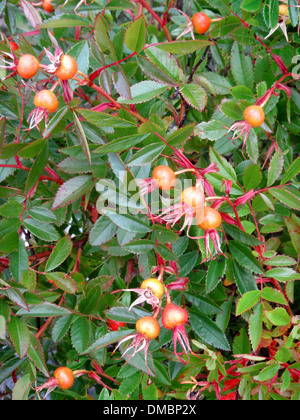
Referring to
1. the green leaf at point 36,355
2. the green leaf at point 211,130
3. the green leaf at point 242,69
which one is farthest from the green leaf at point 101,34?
the green leaf at point 36,355

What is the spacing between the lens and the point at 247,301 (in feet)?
2.21

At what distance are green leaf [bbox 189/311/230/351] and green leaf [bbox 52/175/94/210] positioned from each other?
0.33 metres

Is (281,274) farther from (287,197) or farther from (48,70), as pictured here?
(48,70)

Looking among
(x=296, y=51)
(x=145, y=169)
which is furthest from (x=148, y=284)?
(x=296, y=51)

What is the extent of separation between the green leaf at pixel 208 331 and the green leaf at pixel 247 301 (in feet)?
0.35

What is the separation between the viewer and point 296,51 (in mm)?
791

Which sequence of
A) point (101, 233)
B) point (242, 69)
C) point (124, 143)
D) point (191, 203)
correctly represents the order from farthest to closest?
point (242, 69), point (101, 233), point (124, 143), point (191, 203)

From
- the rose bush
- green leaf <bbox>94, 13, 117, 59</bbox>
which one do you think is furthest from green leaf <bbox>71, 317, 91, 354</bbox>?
green leaf <bbox>94, 13, 117, 59</bbox>

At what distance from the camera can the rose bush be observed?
0.61m

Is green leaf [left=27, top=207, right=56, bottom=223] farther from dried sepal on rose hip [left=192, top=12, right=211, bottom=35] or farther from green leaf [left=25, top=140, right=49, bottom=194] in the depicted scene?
dried sepal on rose hip [left=192, top=12, right=211, bottom=35]

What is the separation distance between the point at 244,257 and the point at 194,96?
311mm

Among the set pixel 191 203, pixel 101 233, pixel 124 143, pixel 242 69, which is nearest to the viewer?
pixel 191 203

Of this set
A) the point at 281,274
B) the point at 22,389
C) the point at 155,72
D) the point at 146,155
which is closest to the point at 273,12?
the point at 155,72

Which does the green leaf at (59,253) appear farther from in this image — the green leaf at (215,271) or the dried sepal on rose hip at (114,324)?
the green leaf at (215,271)
